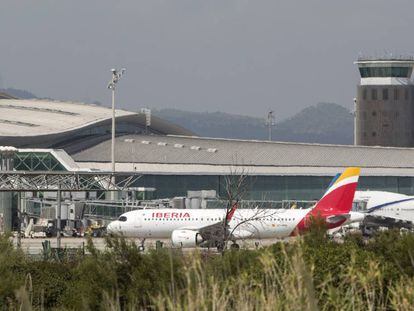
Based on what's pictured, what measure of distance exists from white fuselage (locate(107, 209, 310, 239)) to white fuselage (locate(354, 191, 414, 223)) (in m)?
24.3

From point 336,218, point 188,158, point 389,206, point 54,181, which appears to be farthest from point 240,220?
point 188,158

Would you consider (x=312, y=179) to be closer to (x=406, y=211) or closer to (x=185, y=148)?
(x=185, y=148)

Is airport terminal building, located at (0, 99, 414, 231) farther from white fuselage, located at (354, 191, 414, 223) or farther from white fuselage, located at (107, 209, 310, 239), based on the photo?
white fuselage, located at (107, 209, 310, 239)

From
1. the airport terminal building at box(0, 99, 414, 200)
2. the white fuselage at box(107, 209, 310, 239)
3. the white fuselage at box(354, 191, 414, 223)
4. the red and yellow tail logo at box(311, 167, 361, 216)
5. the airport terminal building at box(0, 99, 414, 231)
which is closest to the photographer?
the white fuselage at box(107, 209, 310, 239)

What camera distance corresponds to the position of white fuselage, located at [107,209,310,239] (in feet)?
300

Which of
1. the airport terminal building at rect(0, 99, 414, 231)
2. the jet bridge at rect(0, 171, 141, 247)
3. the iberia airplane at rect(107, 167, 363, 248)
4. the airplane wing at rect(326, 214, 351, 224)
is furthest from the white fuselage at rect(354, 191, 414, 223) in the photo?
the jet bridge at rect(0, 171, 141, 247)

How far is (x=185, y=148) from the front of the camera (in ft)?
501

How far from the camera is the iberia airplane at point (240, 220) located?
297 ft

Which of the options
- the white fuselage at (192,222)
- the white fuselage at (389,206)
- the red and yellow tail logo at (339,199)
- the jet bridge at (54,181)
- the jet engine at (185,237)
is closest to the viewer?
the jet bridge at (54,181)

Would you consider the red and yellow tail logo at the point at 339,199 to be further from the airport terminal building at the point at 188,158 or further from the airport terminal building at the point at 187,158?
the airport terminal building at the point at 188,158

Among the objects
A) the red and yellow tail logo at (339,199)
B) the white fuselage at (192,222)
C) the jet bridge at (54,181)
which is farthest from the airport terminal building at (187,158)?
the jet bridge at (54,181)

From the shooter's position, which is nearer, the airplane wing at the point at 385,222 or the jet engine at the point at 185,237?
the jet engine at the point at 185,237

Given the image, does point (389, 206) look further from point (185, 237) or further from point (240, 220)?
point (185, 237)

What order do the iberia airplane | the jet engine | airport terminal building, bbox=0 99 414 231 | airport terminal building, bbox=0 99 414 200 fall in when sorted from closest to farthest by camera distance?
the jet engine
the iberia airplane
airport terminal building, bbox=0 99 414 231
airport terminal building, bbox=0 99 414 200
